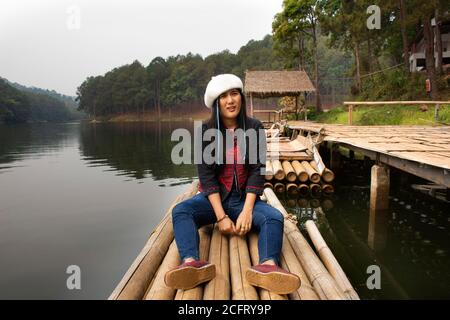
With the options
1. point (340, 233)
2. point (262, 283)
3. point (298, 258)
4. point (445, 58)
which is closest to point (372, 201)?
point (340, 233)

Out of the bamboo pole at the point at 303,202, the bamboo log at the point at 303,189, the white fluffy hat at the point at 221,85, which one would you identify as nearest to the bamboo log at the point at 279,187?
the bamboo log at the point at 303,189

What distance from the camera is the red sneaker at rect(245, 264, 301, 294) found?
259 centimetres

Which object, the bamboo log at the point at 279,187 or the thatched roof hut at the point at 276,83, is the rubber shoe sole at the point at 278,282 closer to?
the bamboo log at the point at 279,187

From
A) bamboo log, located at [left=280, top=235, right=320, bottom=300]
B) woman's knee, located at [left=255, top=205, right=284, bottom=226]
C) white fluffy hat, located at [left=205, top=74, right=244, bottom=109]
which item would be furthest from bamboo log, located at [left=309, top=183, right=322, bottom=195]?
white fluffy hat, located at [left=205, top=74, right=244, bottom=109]

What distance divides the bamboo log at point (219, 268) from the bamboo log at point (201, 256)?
0.14 ft

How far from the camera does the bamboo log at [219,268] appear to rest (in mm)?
2707

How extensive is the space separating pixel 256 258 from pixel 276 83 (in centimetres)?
2442

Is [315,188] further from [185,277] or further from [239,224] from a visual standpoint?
→ [185,277]

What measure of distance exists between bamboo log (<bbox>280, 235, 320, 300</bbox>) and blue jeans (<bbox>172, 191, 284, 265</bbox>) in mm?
160

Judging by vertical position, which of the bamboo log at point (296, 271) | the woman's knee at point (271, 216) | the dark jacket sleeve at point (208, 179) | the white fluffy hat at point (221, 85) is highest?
the white fluffy hat at point (221, 85)

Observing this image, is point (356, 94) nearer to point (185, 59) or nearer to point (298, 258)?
point (298, 258)

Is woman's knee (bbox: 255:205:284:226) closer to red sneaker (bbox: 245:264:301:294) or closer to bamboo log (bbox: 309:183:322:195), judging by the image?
red sneaker (bbox: 245:264:301:294)

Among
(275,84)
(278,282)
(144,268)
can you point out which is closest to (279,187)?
(144,268)

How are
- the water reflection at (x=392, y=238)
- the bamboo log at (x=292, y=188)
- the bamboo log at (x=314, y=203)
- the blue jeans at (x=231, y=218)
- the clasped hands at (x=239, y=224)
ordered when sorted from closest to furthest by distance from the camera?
the blue jeans at (x=231, y=218) < the clasped hands at (x=239, y=224) < the water reflection at (x=392, y=238) < the bamboo log at (x=314, y=203) < the bamboo log at (x=292, y=188)
